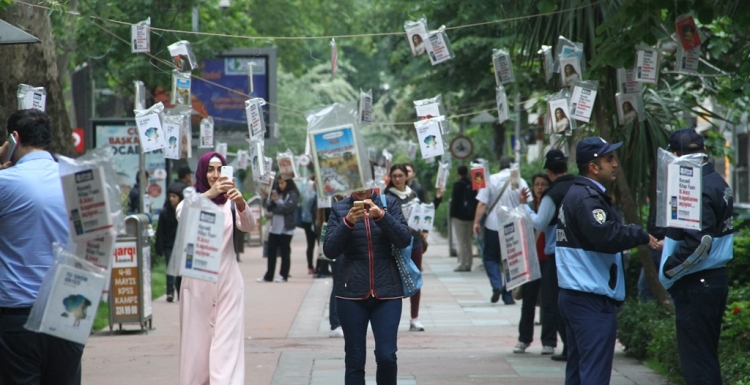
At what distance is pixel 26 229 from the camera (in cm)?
514

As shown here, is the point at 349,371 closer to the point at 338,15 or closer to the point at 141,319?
the point at 141,319

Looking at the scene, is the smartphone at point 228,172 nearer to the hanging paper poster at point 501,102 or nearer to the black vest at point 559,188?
the black vest at point 559,188

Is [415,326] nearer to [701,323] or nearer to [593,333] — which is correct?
[701,323]

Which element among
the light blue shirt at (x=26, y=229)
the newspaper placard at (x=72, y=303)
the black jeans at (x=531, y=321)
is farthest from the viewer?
the black jeans at (x=531, y=321)

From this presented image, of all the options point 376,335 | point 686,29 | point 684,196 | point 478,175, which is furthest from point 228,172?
point 478,175

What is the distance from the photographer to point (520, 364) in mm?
9836

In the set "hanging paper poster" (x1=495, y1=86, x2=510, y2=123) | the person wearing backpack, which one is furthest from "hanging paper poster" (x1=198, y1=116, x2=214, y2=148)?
the person wearing backpack

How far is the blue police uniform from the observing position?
653 cm

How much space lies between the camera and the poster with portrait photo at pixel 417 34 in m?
10.2

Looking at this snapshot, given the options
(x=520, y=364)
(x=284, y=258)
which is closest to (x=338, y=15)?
(x=284, y=258)

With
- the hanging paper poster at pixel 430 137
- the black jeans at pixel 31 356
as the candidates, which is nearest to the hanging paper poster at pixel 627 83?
the hanging paper poster at pixel 430 137

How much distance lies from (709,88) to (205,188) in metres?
7.12

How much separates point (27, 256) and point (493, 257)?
35.8ft

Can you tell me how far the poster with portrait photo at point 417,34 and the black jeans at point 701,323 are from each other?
14.0 ft
